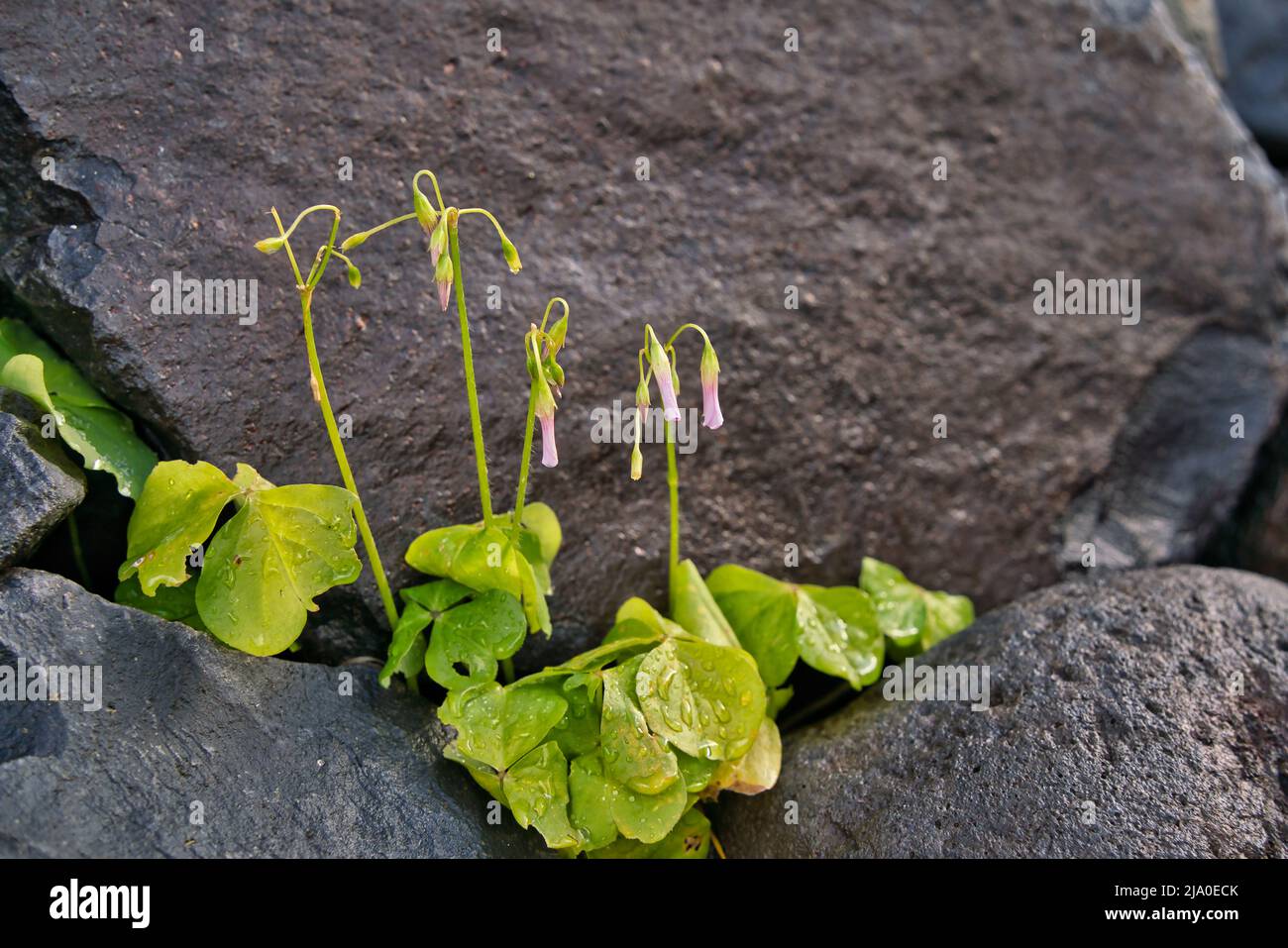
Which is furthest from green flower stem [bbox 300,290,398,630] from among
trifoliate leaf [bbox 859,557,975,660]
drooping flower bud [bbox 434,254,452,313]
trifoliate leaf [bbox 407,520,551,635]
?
trifoliate leaf [bbox 859,557,975,660]

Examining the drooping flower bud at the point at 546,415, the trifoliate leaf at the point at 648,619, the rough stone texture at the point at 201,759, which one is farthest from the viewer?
the trifoliate leaf at the point at 648,619

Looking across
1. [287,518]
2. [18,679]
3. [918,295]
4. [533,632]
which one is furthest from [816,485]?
[18,679]

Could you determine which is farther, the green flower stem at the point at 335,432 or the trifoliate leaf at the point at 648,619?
the trifoliate leaf at the point at 648,619

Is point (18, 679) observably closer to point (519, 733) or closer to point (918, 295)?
point (519, 733)

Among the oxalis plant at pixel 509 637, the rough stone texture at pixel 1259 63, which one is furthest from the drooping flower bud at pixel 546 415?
the rough stone texture at pixel 1259 63

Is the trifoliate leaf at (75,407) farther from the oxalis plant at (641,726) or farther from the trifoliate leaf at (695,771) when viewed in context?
the trifoliate leaf at (695,771)

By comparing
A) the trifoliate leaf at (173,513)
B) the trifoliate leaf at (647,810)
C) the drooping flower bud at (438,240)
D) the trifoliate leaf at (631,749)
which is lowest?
the trifoliate leaf at (647,810)

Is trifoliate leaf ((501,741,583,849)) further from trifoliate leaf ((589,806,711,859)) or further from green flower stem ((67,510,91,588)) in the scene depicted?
green flower stem ((67,510,91,588))
